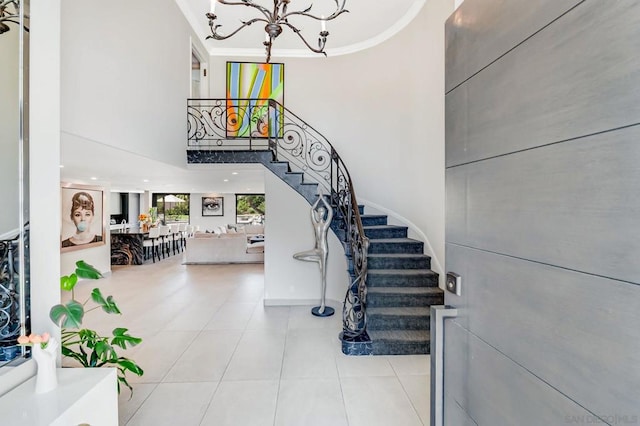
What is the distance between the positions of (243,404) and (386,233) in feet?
10.9

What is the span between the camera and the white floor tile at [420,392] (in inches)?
95.0

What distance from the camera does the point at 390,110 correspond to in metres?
5.77

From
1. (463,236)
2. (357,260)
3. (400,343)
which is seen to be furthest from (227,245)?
(463,236)

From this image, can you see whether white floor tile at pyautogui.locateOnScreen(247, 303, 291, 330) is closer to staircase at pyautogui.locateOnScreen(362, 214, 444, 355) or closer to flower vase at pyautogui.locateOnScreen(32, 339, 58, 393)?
staircase at pyautogui.locateOnScreen(362, 214, 444, 355)

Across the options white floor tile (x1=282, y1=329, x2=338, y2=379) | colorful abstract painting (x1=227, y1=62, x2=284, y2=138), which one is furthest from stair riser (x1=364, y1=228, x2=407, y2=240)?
colorful abstract painting (x1=227, y1=62, x2=284, y2=138)

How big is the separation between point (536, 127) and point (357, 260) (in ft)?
9.67

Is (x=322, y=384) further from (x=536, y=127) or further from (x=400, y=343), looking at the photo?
(x=536, y=127)

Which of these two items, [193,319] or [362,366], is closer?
[362,366]

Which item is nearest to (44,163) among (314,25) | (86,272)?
(86,272)

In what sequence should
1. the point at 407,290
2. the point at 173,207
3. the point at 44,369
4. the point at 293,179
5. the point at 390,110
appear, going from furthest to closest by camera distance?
the point at 173,207 → the point at 390,110 → the point at 293,179 → the point at 407,290 → the point at 44,369

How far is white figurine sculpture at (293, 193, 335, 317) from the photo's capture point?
4.43 m

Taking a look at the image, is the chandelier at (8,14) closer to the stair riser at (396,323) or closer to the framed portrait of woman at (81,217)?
the stair riser at (396,323)

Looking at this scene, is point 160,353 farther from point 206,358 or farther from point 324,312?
point 324,312

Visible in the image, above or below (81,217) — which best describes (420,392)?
below
